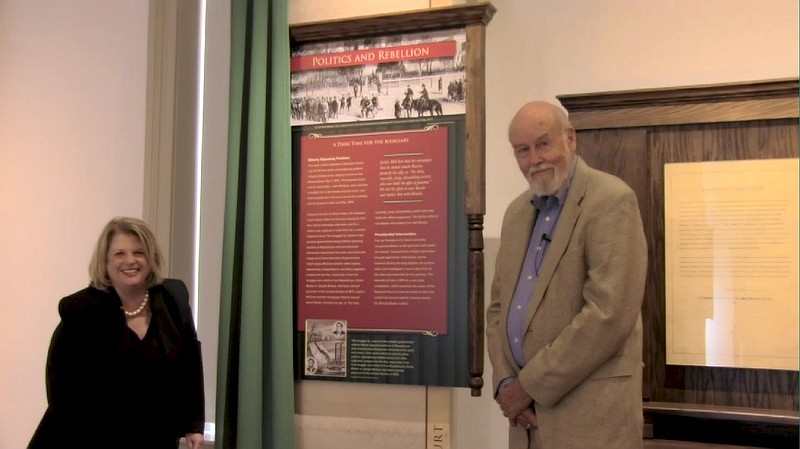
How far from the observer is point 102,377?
2.48m

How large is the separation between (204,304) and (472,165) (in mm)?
1588

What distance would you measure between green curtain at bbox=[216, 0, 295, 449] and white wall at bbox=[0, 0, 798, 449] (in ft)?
1.90

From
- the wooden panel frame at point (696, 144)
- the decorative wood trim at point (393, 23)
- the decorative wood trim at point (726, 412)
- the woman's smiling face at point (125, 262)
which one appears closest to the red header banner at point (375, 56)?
the decorative wood trim at point (393, 23)

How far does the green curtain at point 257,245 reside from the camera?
2.99 meters

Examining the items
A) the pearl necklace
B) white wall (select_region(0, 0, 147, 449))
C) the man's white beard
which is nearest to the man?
the man's white beard

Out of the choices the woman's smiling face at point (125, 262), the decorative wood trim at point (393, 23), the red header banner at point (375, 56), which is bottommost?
the woman's smiling face at point (125, 262)

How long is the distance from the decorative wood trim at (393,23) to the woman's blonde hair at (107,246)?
3.28 ft

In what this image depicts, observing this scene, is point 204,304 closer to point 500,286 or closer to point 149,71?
point 149,71

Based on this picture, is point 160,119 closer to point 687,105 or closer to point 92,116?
point 92,116

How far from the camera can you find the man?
2.08m

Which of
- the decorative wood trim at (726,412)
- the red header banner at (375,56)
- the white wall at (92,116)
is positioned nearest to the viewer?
the decorative wood trim at (726,412)

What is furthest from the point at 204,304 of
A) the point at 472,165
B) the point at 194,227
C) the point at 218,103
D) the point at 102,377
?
the point at 472,165

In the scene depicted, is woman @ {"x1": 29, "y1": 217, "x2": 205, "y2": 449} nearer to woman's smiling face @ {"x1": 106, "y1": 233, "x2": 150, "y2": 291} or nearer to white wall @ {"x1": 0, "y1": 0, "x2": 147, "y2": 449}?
woman's smiling face @ {"x1": 106, "y1": 233, "x2": 150, "y2": 291}

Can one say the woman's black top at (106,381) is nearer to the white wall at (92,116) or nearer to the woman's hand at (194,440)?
the woman's hand at (194,440)
